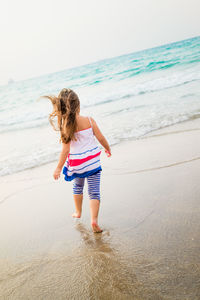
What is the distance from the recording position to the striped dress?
270 centimetres

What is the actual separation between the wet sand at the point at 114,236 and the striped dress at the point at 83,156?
62cm

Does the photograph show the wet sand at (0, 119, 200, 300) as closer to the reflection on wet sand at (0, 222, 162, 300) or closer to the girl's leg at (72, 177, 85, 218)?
the reflection on wet sand at (0, 222, 162, 300)

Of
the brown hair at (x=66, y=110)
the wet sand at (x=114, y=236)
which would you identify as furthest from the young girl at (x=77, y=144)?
the wet sand at (x=114, y=236)

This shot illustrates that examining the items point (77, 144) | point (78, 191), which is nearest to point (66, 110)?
point (77, 144)

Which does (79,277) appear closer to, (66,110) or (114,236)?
(114,236)

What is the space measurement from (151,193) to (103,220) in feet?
2.35

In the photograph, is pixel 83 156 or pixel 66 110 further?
pixel 83 156

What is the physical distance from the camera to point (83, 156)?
273 centimetres

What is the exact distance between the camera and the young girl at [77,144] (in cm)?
256

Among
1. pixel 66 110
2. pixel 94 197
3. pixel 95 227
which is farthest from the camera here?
pixel 94 197

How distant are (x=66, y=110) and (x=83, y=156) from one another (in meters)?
0.51

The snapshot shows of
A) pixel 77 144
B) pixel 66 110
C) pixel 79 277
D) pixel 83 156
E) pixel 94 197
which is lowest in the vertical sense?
pixel 79 277

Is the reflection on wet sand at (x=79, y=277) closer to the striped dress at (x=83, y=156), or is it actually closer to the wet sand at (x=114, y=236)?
the wet sand at (x=114, y=236)

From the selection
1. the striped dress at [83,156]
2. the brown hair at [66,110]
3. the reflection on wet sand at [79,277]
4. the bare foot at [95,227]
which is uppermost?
the brown hair at [66,110]
